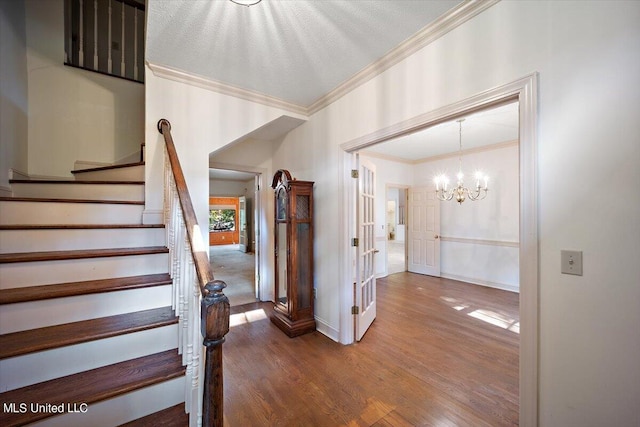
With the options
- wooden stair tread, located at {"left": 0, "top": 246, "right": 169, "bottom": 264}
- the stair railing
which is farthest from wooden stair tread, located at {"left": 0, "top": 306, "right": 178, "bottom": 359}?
wooden stair tread, located at {"left": 0, "top": 246, "right": 169, "bottom": 264}

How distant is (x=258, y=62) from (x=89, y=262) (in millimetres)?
2034

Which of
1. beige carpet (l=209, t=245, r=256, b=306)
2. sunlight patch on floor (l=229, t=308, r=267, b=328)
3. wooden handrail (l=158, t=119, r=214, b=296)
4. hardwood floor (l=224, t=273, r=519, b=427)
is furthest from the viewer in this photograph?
beige carpet (l=209, t=245, r=256, b=306)

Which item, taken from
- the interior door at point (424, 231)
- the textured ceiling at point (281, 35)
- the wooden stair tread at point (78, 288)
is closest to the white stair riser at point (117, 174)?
the textured ceiling at point (281, 35)

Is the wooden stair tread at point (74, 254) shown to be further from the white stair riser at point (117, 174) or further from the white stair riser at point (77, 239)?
the white stair riser at point (117, 174)

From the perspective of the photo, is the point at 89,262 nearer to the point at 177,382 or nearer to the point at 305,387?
the point at 177,382

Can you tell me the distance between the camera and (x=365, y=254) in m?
2.94

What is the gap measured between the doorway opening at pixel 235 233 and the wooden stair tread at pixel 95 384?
260 centimetres

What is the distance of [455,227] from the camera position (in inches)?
210

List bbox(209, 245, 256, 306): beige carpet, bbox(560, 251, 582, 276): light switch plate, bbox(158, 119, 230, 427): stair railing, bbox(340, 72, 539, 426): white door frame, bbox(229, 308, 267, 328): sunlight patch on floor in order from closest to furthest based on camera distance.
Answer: bbox(158, 119, 230, 427): stair railing < bbox(560, 251, 582, 276): light switch plate < bbox(340, 72, 539, 426): white door frame < bbox(229, 308, 267, 328): sunlight patch on floor < bbox(209, 245, 256, 306): beige carpet

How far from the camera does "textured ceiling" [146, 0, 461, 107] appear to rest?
5.24 ft

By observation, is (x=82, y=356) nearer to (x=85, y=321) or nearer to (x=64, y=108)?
(x=85, y=321)

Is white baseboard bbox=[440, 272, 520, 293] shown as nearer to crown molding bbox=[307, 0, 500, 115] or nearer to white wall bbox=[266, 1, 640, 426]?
white wall bbox=[266, 1, 640, 426]

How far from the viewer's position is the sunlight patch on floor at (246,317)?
124 inches

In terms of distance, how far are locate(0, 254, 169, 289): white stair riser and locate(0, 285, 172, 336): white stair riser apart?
25 centimetres
